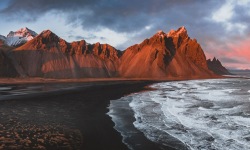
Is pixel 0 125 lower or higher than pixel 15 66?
lower

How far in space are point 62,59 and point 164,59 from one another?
61.1 meters

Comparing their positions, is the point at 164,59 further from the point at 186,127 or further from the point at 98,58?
the point at 186,127

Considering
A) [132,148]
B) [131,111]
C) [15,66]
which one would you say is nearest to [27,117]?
[131,111]

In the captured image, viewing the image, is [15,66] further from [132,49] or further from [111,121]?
[111,121]

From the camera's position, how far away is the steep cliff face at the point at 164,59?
162 meters

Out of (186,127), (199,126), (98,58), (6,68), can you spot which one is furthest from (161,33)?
(186,127)

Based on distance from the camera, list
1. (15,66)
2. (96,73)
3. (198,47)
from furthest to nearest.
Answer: (198,47), (96,73), (15,66)

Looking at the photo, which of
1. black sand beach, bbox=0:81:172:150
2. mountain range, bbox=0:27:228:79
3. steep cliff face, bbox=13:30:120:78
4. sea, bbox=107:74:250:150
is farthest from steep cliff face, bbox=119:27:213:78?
black sand beach, bbox=0:81:172:150

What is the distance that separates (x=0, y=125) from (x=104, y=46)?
158168 mm

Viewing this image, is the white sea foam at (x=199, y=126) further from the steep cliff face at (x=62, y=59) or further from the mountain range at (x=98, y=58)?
the steep cliff face at (x=62, y=59)

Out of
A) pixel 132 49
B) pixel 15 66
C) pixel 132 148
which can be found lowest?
pixel 132 148

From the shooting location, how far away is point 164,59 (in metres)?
171

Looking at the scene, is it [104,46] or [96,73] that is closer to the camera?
[96,73]

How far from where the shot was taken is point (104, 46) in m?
179
